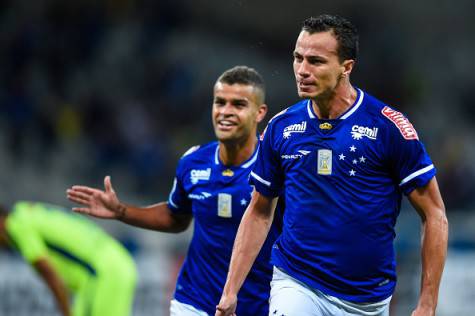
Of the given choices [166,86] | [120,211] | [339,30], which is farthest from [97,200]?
[166,86]

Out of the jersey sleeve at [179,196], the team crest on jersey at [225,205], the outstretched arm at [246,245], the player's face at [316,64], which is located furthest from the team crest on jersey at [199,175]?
the player's face at [316,64]

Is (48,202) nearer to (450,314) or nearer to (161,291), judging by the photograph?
(161,291)

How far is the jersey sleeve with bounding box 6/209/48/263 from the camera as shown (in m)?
8.23

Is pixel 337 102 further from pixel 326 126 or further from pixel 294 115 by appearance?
pixel 294 115

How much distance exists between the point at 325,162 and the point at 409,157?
18.5 inches

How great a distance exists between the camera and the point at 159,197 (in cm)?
1388

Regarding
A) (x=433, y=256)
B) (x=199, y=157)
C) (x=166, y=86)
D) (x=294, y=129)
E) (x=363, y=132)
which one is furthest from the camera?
(x=166, y=86)

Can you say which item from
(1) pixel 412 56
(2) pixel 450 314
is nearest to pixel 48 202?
(2) pixel 450 314

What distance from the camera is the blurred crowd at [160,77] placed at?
1411cm

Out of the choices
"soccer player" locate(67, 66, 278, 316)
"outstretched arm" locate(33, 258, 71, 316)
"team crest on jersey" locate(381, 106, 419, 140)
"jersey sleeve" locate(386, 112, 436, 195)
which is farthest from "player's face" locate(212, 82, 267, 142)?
"outstretched arm" locate(33, 258, 71, 316)

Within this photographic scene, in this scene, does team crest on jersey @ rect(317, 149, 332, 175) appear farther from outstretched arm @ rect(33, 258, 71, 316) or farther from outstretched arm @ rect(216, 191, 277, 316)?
outstretched arm @ rect(33, 258, 71, 316)

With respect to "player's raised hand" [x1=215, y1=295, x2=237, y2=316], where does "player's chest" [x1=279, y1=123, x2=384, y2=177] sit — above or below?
above

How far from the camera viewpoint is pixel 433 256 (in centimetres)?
485

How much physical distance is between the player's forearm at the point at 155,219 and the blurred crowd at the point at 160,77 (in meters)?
6.65
